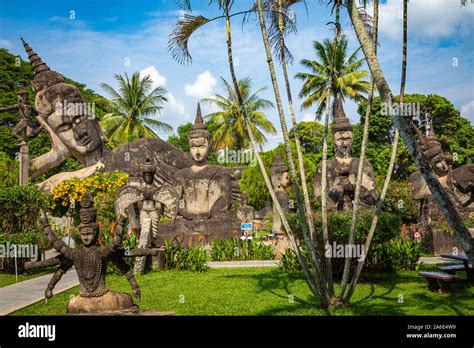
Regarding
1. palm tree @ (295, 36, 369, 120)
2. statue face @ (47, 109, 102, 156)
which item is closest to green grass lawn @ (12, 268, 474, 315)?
statue face @ (47, 109, 102, 156)

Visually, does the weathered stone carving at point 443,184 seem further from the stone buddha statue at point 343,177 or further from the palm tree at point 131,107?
the palm tree at point 131,107

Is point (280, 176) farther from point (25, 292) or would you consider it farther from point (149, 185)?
point (25, 292)

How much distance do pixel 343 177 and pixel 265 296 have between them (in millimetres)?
5677

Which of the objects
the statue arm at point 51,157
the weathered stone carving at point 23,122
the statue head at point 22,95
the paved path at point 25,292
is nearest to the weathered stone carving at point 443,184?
the paved path at point 25,292

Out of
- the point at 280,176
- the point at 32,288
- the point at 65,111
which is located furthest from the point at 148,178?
the point at 280,176

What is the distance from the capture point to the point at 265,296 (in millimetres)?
8594

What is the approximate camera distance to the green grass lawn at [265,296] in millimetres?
7438

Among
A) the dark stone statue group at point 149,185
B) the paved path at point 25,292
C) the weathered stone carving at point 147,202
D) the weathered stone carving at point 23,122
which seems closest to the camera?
the dark stone statue group at point 149,185

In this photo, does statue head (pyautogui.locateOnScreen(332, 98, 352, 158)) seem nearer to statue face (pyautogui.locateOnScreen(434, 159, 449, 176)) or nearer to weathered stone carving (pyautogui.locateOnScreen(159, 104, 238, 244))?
statue face (pyautogui.locateOnScreen(434, 159, 449, 176))

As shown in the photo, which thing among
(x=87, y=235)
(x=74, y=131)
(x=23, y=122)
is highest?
(x=74, y=131)

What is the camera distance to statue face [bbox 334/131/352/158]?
46.5ft

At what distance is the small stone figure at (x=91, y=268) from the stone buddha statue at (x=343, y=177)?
7640 mm
